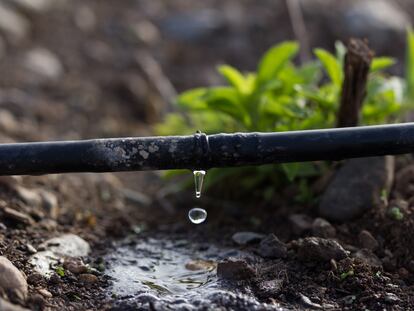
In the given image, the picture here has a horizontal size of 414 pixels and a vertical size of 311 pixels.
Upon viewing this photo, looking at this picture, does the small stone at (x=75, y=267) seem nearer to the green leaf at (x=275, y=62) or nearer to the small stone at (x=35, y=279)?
the small stone at (x=35, y=279)

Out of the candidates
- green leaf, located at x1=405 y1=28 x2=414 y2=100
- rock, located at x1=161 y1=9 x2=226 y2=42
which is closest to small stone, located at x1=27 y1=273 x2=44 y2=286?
green leaf, located at x1=405 y1=28 x2=414 y2=100

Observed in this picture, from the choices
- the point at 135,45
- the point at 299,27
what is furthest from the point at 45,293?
the point at 135,45

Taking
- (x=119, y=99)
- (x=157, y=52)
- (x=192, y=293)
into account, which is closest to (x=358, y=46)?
(x=192, y=293)

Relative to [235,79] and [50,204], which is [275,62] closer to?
[235,79]

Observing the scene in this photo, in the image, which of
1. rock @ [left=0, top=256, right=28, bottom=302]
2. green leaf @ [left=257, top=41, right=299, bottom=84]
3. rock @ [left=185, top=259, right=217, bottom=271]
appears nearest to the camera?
rock @ [left=0, top=256, right=28, bottom=302]

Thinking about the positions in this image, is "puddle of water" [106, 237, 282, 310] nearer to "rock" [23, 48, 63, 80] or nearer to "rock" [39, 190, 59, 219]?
"rock" [39, 190, 59, 219]
